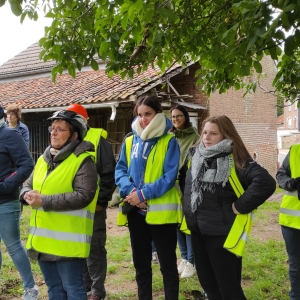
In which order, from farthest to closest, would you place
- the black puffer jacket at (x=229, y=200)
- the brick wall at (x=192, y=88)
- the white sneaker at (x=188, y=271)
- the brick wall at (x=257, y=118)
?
the brick wall at (x=257, y=118) → the brick wall at (x=192, y=88) → the white sneaker at (x=188, y=271) → the black puffer jacket at (x=229, y=200)

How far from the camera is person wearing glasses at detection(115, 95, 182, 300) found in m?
3.25

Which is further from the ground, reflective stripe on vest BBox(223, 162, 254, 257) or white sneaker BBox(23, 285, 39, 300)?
reflective stripe on vest BBox(223, 162, 254, 257)

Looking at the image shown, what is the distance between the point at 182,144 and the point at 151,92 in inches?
253

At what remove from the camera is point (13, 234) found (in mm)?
3609

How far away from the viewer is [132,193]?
128 inches

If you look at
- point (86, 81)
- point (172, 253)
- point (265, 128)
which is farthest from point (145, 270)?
point (265, 128)

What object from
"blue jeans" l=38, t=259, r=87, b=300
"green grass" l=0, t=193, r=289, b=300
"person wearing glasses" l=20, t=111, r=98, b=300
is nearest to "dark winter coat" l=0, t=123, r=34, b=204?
"person wearing glasses" l=20, t=111, r=98, b=300

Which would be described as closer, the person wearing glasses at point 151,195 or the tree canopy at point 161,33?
the tree canopy at point 161,33

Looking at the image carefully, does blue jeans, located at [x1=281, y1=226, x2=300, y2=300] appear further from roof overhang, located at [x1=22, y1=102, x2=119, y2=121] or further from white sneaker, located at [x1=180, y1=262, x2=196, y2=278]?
roof overhang, located at [x1=22, y1=102, x2=119, y2=121]

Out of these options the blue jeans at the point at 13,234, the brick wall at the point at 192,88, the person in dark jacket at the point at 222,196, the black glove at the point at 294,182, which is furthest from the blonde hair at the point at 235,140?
the brick wall at the point at 192,88

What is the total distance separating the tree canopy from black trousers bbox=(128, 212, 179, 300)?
63.9 inches

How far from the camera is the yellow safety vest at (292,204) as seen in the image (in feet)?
10.7

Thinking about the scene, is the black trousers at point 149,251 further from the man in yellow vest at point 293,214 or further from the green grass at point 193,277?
the man in yellow vest at point 293,214

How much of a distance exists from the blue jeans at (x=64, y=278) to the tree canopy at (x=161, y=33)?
6.11 ft
